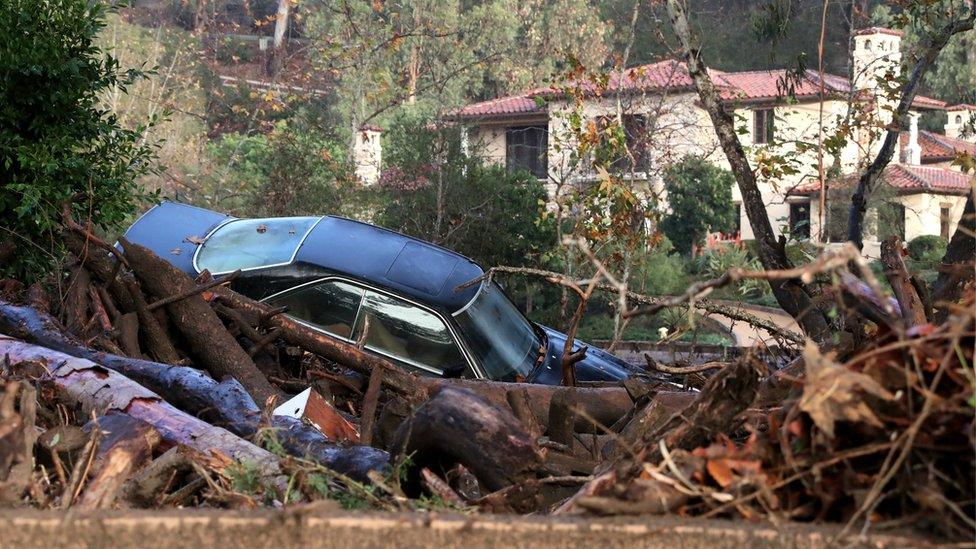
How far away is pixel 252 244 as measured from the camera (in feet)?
27.8

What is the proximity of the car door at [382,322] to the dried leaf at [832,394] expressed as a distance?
5203 millimetres

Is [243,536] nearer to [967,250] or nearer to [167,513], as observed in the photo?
[167,513]

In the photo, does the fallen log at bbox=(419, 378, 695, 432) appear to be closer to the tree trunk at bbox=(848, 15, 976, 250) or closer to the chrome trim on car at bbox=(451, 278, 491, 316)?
the chrome trim on car at bbox=(451, 278, 491, 316)

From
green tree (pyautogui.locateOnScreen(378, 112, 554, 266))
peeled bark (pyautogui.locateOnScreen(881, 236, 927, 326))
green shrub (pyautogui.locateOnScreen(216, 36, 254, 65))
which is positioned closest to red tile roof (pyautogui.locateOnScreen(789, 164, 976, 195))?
green tree (pyautogui.locateOnScreen(378, 112, 554, 266))

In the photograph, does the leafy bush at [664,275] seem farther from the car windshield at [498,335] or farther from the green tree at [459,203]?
the car windshield at [498,335]

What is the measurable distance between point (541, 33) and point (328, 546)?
4229 cm

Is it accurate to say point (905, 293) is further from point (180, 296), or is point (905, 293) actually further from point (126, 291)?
point (126, 291)

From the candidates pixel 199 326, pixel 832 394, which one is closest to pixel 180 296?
pixel 199 326

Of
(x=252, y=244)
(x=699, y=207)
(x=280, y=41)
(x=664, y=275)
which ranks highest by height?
(x=280, y=41)

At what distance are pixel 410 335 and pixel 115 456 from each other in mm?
4403

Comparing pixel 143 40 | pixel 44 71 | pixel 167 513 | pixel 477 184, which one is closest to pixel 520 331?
pixel 44 71

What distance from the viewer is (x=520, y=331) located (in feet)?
28.4

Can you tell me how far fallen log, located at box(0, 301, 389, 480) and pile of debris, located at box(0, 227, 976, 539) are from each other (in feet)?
0.04

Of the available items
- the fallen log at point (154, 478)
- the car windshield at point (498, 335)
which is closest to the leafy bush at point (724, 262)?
the car windshield at point (498, 335)
